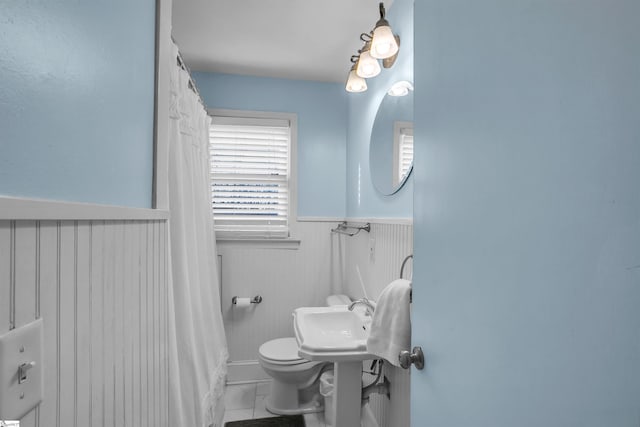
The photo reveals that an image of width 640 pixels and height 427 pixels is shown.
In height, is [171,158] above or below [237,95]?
below

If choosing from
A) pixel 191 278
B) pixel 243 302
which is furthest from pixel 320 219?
pixel 191 278

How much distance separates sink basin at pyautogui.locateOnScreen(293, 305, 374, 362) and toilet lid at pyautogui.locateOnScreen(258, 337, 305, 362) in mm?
264

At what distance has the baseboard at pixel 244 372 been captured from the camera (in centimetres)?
241

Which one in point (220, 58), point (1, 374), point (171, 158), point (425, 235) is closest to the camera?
point (1, 374)

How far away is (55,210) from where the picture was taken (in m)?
0.44

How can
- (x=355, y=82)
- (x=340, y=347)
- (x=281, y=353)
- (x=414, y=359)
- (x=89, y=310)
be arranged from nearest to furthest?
(x=89, y=310) → (x=414, y=359) → (x=340, y=347) → (x=355, y=82) → (x=281, y=353)

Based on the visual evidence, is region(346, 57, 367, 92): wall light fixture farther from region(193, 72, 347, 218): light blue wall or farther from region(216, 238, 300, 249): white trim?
region(216, 238, 300, 249): white trim

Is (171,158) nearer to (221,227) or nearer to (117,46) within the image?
(117,46)

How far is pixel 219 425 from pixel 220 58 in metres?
2.48

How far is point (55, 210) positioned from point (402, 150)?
4.63 ft

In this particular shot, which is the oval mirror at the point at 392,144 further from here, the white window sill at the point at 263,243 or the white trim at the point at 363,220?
the white window sill at the point at 263,243

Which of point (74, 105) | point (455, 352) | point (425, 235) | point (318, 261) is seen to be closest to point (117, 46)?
point (74, 105)

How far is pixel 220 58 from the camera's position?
224 centimetres

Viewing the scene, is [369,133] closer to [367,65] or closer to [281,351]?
[367,65]
